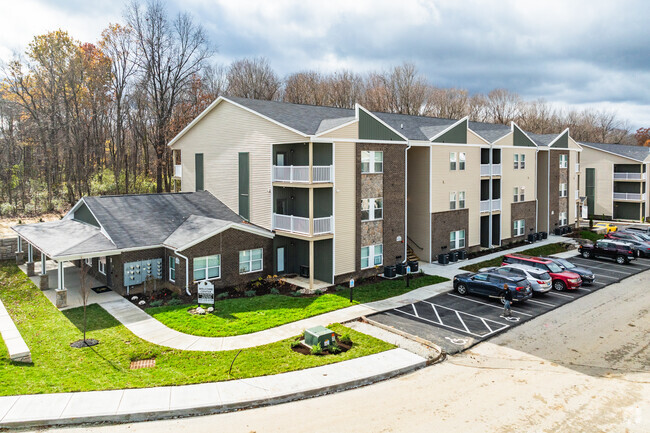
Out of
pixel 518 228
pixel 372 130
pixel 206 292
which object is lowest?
pixel 206 292

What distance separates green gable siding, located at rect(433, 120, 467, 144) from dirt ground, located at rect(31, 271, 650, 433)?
16238 mm

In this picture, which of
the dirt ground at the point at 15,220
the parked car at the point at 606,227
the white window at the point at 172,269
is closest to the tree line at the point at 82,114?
the dirt ground at the point at 15,220

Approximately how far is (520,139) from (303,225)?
23.8 m

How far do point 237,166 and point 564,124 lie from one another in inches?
3111

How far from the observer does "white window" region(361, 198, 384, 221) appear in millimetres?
26531

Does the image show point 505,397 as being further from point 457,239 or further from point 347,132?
point 457,239

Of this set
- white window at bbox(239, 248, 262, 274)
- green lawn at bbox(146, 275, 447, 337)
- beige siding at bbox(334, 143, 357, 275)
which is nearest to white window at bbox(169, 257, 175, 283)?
green lawn at bbox(146, 275, 447, 337)

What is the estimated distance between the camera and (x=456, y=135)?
106 ft

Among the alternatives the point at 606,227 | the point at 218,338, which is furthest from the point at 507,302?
the point at 606,227

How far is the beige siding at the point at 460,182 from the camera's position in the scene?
3117cm

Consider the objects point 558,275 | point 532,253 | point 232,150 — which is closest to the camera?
point 558,275

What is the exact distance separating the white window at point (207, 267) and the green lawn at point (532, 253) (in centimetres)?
1580

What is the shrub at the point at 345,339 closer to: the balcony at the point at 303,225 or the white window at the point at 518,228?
the balcony at the point at 303,225

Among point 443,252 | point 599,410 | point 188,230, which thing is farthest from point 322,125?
point 599,410
